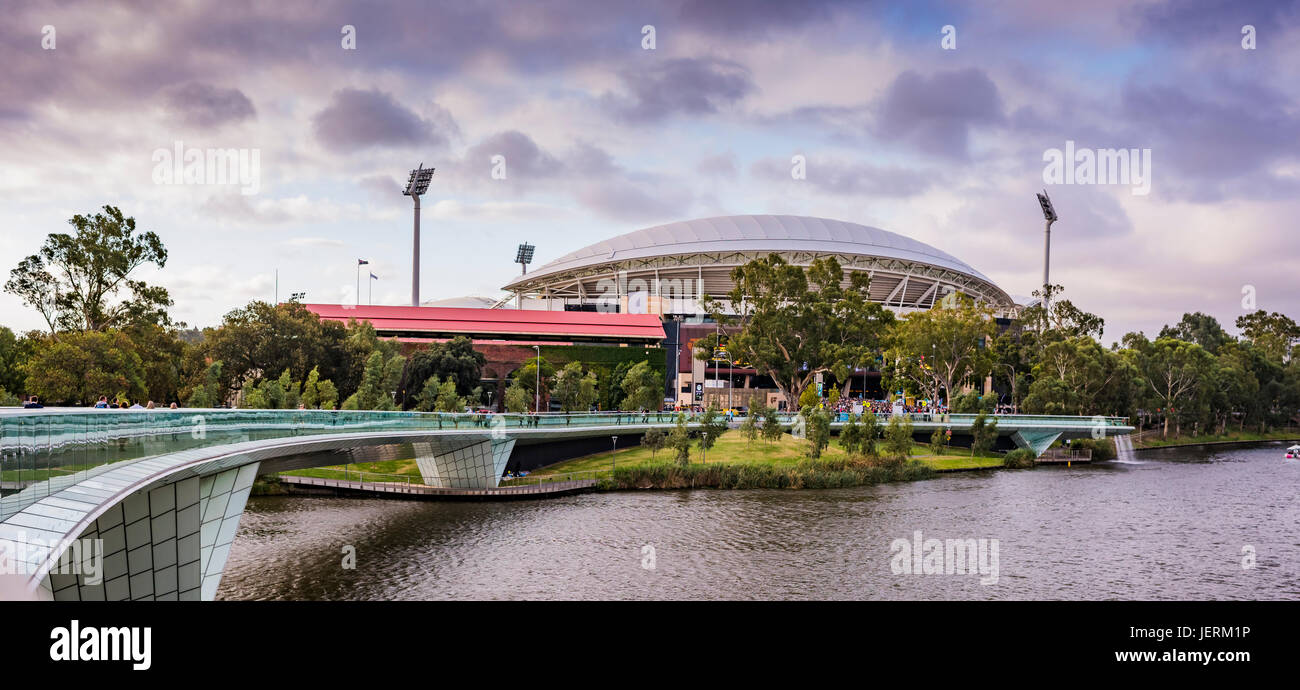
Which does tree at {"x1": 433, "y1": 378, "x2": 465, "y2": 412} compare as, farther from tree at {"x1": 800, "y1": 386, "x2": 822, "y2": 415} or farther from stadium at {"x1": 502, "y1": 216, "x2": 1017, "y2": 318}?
stadium at {"x1": 502, "y1": 216, "x2": 1017, "y2": 318}

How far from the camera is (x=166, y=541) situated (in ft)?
72.1

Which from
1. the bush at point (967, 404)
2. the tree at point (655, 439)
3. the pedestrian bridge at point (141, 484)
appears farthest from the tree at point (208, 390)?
the bush at point (967, 404)

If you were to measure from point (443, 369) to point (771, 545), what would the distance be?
50.4 meters

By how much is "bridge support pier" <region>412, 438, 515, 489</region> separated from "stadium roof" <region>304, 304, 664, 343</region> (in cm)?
5191

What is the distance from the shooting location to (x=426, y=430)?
4294 cm

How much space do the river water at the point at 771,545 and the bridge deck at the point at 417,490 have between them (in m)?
1.47

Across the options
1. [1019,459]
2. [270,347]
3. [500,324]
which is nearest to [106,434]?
[270,347]

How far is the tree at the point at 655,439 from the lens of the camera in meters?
60.0

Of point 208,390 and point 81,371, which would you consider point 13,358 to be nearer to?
point 208,390

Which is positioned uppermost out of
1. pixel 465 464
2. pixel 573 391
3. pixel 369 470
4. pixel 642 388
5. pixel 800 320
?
pixel 800 320

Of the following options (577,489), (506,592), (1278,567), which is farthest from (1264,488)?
(506,592)

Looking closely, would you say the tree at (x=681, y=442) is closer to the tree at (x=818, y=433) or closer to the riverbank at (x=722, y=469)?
the riverbank at (x=722, y=469)

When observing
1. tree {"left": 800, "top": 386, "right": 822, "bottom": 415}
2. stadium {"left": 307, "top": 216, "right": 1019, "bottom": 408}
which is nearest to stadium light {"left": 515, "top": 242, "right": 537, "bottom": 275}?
stadium {"left": 307, "top": 216, "right": 1019, "bottom": 408}

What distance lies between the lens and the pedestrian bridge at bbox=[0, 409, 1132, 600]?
12375 mm
